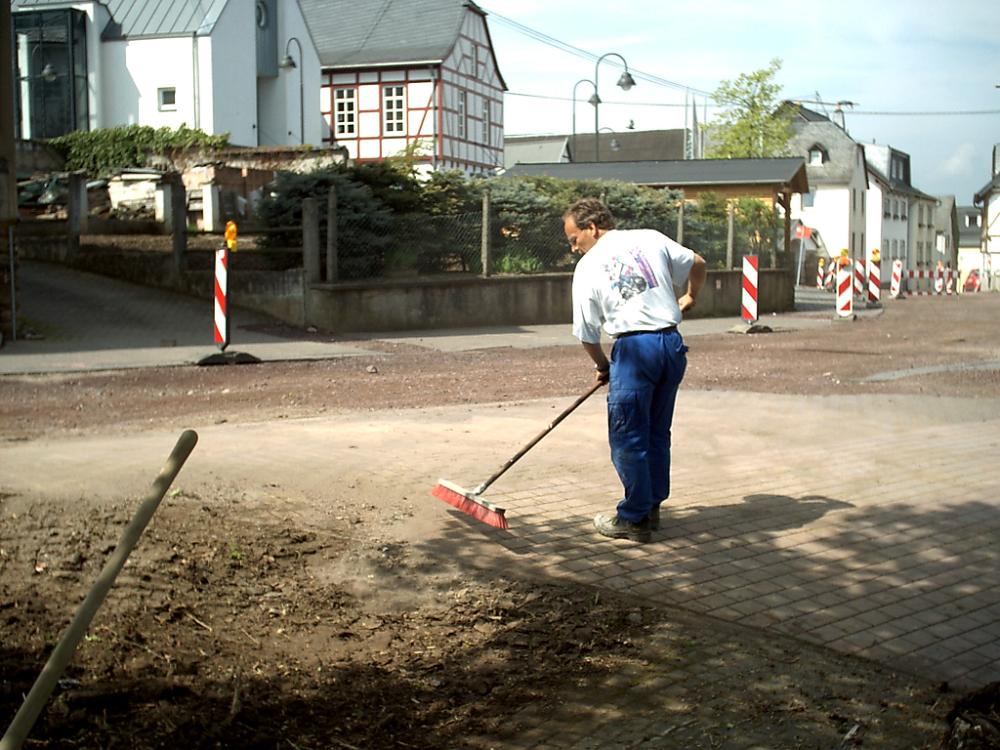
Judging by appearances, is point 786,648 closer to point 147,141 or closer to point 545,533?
point 545,533

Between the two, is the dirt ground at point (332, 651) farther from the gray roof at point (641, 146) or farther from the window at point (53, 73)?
the gray roof at point (641, 146)

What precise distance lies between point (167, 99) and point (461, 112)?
16542 millimetres

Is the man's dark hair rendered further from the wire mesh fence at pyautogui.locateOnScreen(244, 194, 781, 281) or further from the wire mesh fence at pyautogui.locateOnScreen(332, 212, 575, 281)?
the wire mesh fence at pyautogui.locateOnScreen(332, 212, 575, 281)

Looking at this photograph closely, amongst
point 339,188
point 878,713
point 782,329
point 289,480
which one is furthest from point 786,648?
point 782,329

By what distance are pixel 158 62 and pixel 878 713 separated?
45.0 meters

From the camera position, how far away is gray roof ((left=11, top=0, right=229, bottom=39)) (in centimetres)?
4488

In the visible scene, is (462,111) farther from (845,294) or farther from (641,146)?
(641,146)

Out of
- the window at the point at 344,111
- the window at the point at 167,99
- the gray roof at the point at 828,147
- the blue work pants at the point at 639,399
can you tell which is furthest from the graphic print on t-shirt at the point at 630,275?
the gray roof at the point at 828,147

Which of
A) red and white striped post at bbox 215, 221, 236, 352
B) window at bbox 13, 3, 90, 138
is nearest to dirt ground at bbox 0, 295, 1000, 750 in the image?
red and white striped post at bbox 215, 221, 236, 352

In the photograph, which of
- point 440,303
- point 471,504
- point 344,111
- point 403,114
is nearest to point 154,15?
point 344,111

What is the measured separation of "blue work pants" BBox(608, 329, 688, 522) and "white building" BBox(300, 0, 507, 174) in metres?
49.5

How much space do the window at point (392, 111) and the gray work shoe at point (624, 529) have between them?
51874mm

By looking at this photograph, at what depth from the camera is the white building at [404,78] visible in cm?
5584

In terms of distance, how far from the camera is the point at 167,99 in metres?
45.5
